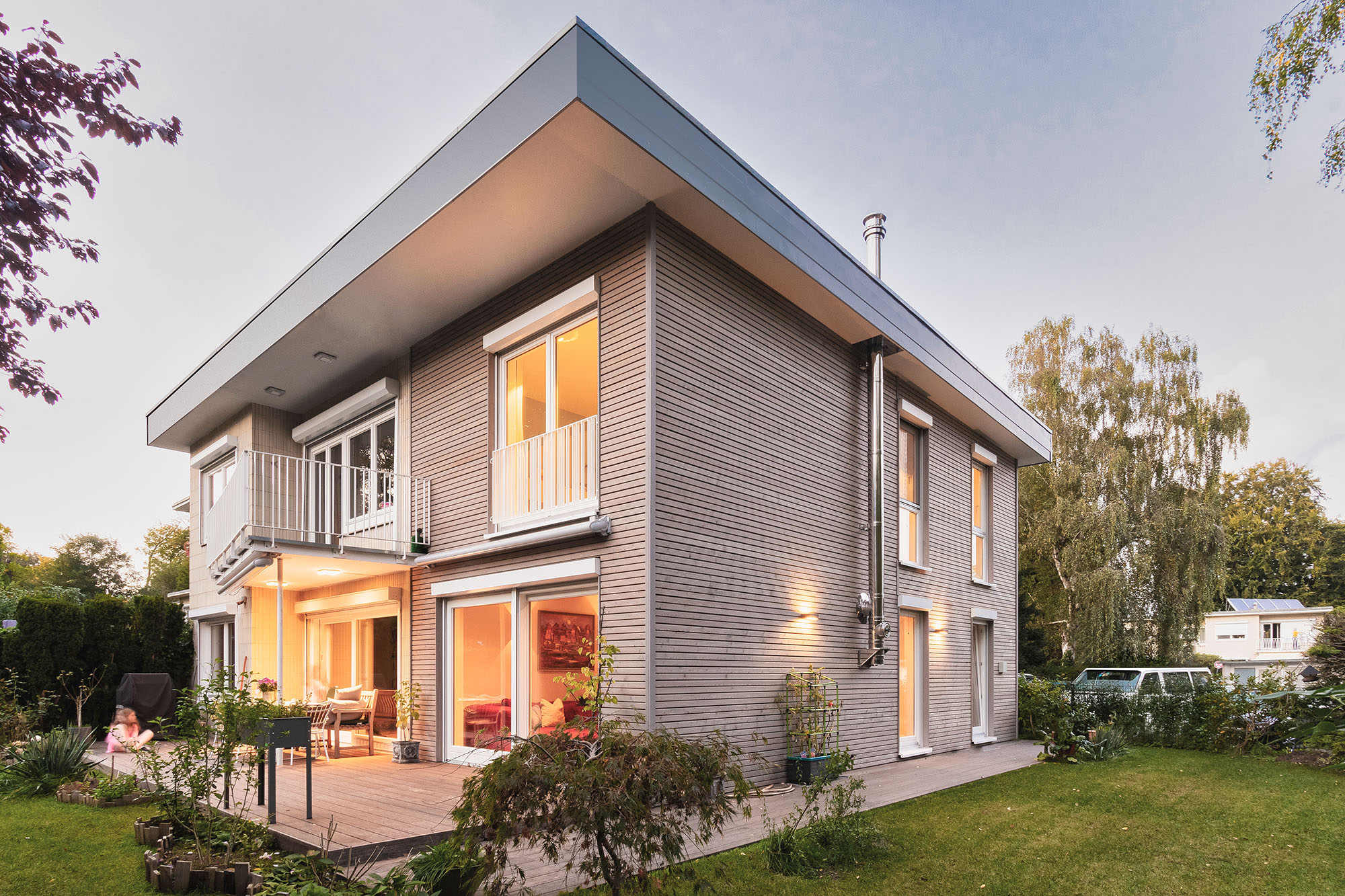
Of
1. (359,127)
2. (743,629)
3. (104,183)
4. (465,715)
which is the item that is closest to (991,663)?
(743,629)

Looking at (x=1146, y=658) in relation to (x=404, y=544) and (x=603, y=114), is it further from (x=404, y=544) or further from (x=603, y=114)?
(x=603, y=114)

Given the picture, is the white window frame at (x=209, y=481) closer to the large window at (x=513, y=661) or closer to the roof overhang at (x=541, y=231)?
the roof overhang at (x=541, y=231)

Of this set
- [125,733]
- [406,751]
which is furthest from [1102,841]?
[125,733]

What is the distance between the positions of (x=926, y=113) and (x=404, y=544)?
50.0 ft

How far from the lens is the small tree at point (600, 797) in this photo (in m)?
3.53

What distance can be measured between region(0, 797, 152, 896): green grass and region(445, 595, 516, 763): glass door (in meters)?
3.14

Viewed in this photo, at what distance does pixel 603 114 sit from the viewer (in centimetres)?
605

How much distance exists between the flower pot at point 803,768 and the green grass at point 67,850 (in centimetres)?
558

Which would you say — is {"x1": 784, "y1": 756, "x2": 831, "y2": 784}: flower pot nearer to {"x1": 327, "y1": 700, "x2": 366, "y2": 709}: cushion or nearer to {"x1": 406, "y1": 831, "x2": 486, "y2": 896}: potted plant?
{"x1": 406, "y1": 831, "x2": 486, "y2": 896}: potted plant

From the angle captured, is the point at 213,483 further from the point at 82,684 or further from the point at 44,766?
the point at 44,766

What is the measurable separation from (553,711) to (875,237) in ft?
26.6

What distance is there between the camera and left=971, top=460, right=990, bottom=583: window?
13992mm

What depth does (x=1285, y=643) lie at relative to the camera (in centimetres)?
3344

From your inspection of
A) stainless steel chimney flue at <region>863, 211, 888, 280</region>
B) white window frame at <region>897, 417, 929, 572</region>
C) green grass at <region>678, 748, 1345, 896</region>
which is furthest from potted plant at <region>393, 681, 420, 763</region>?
stainless steel chimney flue at <region>863, 211, 888, 280</region>
